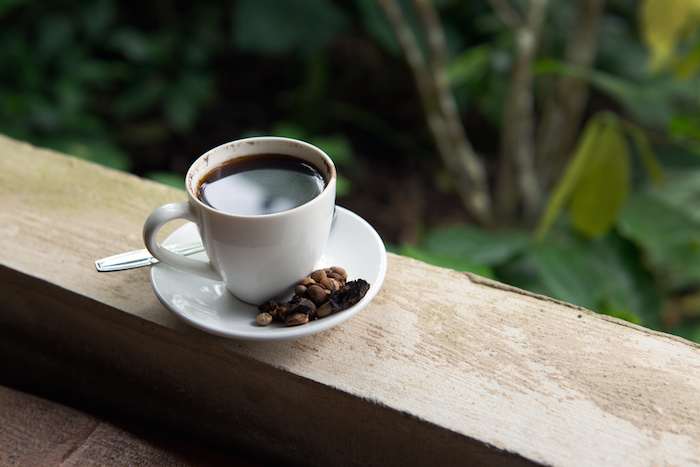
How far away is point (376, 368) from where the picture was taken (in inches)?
26.0

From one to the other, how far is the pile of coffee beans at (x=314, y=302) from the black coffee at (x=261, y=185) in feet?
0.38

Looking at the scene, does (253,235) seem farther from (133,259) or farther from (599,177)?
(599,177)

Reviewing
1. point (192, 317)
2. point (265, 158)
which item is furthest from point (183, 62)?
point (192, 317)

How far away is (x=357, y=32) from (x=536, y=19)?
1574 millimetres

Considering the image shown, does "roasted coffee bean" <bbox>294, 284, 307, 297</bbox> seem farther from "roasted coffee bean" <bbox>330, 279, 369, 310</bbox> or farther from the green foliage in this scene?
the green foliage

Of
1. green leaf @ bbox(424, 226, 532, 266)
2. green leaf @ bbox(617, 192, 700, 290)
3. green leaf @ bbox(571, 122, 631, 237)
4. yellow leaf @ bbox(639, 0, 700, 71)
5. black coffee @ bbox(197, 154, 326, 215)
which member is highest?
yellow leaf @ bbox(639, 0, 700, 71)

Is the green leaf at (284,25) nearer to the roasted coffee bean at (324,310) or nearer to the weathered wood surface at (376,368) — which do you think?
the weathered wood surface at (376,368)

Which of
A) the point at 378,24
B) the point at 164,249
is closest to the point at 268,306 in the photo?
the point at 164,249

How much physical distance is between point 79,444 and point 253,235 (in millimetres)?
398

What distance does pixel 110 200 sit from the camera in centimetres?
96

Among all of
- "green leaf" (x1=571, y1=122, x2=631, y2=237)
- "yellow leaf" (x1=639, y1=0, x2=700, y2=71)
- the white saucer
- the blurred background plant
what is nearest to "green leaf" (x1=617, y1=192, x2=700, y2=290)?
the blurred background plant

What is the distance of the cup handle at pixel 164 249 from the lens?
2.13ft

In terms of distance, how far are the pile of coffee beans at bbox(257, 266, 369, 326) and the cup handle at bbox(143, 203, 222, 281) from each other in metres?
0.10

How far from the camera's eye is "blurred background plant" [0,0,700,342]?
4.52 ft
